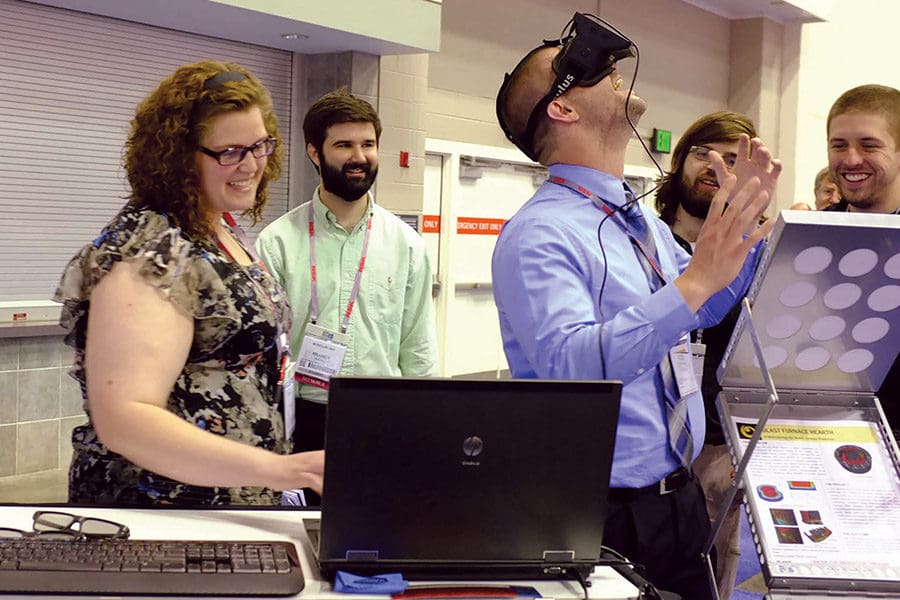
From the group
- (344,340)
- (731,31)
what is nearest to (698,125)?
(344,340)

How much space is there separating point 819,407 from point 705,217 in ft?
3.77

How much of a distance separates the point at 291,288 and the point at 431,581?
2.07m

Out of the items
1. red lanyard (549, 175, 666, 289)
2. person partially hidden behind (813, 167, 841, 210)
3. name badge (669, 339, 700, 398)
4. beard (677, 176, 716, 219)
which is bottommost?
name badge (669, 339, 700, 398)

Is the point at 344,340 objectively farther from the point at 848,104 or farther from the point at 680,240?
the point at 848,104

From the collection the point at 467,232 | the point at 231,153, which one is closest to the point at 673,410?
the point at 231,153

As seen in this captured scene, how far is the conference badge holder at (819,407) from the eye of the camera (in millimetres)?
1676

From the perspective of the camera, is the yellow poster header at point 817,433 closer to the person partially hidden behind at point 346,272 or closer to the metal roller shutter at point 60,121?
the person partially hidden behind at point 346,272

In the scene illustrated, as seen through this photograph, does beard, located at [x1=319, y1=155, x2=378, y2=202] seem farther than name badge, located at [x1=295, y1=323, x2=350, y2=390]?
Yes

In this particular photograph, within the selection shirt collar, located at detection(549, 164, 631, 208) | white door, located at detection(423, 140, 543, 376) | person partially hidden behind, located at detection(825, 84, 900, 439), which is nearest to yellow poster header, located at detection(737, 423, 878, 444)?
shirt collar, located at detection(549, 164, 631, 208)

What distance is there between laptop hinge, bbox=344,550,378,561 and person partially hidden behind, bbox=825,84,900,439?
77.1 inches

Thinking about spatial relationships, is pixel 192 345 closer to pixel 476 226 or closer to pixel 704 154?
pixel 704 154

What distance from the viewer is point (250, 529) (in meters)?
1.56

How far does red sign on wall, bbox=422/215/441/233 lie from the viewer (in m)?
6.40

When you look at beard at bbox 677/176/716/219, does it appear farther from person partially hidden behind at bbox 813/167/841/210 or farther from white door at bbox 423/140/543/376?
white door at bbox 423/140/543/376
